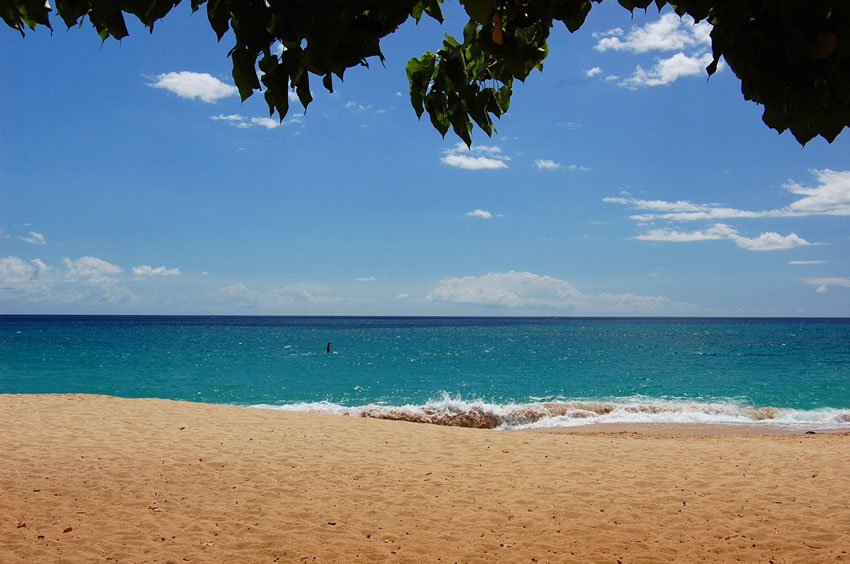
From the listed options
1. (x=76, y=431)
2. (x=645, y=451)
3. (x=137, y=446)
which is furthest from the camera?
(x=76, y=431)

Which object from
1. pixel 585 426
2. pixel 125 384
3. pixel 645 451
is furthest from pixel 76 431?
pixel 125 384

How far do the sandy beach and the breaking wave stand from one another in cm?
645

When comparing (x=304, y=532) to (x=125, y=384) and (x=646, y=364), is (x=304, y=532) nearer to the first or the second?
(x=125, y=384)

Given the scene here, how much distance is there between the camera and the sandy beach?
534cm

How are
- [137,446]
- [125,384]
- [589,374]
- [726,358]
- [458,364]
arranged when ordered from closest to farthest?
[137,446] < [125,384] < [589,374] < [458,364] < [726,358]

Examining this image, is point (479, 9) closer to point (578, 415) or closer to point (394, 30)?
point (394, 30)

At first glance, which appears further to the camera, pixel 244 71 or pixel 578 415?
pixel 578 415

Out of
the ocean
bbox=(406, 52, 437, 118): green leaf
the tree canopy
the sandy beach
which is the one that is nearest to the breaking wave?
the ocean

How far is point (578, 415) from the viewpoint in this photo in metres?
18.0

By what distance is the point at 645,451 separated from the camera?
967 cm

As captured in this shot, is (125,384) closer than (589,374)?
Yes

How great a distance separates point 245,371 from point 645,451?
86.6 ft

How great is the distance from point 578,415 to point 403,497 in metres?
12.2

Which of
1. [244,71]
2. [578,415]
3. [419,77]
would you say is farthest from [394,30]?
[578,415]
